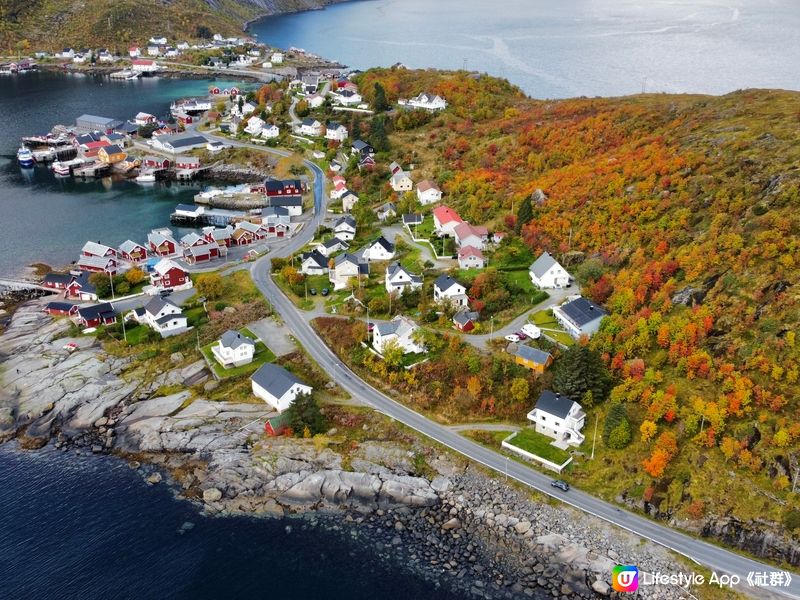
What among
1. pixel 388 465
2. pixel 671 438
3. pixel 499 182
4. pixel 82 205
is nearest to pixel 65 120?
pixel 82 205

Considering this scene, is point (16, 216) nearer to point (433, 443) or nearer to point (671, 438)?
point (433, 443)

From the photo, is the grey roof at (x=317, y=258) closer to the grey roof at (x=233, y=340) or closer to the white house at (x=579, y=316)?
the grey roof at (x=233, y=340)

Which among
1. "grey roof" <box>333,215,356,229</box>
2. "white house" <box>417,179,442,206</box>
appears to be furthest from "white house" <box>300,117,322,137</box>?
"grey roof" <box>333,215,356,229</box>

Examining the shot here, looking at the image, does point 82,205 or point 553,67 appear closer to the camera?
point 82,205

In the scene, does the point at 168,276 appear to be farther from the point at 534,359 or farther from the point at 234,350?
the point at 534,359

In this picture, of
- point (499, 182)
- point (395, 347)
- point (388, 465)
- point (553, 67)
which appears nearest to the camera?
point (388, 465)

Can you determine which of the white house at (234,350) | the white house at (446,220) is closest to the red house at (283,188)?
the white house at (446,220)
